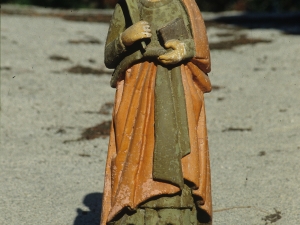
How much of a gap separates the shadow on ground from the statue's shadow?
948cm

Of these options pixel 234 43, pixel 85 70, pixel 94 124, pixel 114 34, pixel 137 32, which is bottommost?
pixel 234 43

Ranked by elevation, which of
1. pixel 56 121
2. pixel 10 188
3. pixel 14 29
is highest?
pixel 10 188

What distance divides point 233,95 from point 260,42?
136 inches

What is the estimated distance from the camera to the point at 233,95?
493 inches

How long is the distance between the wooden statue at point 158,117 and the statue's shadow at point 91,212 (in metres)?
2.10

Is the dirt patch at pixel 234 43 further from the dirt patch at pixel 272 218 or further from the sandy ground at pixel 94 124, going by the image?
the dirt patch at pixel 272 218

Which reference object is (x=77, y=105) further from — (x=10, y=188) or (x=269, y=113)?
(x=10, y=188)

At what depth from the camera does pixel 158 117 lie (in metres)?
5.30

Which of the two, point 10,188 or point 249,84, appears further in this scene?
point 249,84

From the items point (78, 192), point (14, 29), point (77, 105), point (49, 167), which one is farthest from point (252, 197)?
point (14, 29)

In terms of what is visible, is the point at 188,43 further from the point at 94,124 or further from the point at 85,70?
the point at 85,70

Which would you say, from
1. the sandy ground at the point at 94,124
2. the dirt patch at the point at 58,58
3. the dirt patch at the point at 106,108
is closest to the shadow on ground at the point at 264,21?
the sandy ground at the point at 94,124

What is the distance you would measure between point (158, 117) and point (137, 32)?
0.55m

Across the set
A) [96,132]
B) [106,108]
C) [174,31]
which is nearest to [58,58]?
[106,108]
